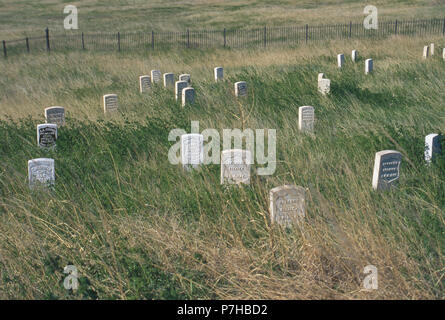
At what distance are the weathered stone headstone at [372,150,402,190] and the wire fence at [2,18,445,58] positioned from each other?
20.8 m

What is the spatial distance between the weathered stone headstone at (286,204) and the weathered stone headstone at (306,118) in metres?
3.75

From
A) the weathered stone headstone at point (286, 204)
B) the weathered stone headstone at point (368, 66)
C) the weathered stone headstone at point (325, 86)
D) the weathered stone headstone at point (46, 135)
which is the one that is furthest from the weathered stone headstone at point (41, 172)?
the weathered stone headstone at point (368, 66)

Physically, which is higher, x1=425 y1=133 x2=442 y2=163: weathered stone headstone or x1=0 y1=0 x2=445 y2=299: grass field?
x1=425 y1=133 x2=442 y2=163: weathered stone headstone

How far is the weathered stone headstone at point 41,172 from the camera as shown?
18.2 ft

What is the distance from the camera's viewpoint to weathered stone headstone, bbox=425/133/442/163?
5.73 m

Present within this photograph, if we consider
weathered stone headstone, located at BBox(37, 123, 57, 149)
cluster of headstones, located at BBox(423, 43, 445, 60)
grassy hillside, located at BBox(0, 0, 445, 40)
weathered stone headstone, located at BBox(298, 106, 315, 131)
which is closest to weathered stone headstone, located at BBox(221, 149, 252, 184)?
weathered stone headstone, located at BBox(298, 106, 315, 131)

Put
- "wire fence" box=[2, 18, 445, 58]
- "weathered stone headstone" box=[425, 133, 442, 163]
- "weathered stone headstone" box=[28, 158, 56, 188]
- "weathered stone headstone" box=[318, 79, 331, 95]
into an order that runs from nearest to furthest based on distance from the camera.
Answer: "weathered stone headstone" box=[28, 158, 56, 188] < "weathered stone headstone" box=[425, 133, 442, 163] < "weathered stone headstone" box=[318, 79, 331, 95] < "wire fence" box=[2, 18, 445, 58]

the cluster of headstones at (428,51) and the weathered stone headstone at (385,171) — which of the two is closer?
the weathered stone headstone at (385,171)

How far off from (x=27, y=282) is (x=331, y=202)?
8.91 feet

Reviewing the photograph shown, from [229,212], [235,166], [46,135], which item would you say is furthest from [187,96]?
[229,212]

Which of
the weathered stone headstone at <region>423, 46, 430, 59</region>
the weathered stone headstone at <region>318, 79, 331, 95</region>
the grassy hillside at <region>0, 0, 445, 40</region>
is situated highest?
the grassy hillside at <region>0, 0, 445, 40</region>

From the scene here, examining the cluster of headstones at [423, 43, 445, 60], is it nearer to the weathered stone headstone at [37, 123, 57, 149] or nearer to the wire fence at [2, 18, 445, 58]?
the wire fence at [2, 18, 445, 58]

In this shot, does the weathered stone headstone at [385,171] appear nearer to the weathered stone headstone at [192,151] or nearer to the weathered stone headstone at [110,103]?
the weathered stone headstone at [192,151]
